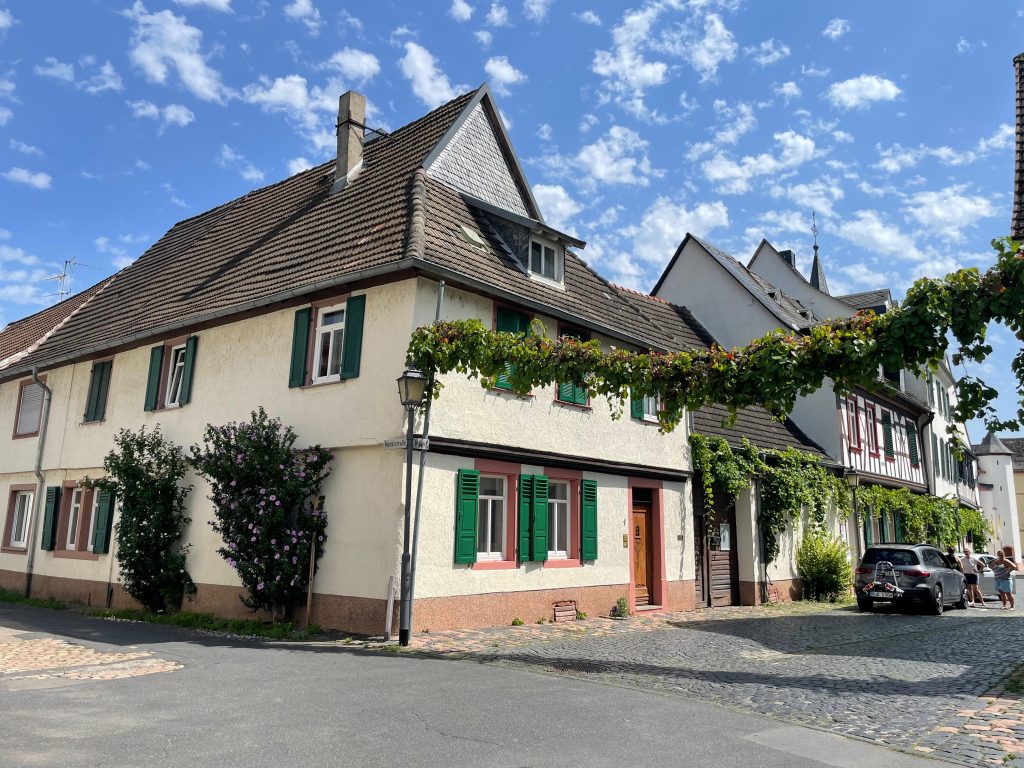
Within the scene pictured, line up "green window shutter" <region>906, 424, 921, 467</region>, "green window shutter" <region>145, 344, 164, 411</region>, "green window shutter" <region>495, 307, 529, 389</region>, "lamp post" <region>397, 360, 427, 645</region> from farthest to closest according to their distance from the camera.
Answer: "green window shutter" <region>906, 424, 921, 467</region>, "green window shutter" <region>145, 344, 164, 411</region>, "green window shutter" <region>495, 307, 529, 389</region>, "lamp post" <region>397, 360, 427, 645</region>

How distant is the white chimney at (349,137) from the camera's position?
53.9 ft

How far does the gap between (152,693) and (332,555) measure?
4.76 metres

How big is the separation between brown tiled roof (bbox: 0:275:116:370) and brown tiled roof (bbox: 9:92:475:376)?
1.17 meters

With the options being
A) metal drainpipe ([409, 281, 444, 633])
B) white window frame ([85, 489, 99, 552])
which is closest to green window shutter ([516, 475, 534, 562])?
metal drainpipe ([409, 281, 444, 633])

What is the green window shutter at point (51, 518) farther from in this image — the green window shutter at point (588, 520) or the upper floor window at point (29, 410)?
the green window shutter at point (588, 520)

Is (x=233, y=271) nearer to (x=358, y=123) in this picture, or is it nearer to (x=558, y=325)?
(x=358, y=123)

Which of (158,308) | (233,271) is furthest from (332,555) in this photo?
(158,308)

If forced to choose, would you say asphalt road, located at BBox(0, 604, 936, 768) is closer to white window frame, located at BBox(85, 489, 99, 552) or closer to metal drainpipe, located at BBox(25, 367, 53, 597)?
white window frame, located at BBox(85, 489, 99, 552)

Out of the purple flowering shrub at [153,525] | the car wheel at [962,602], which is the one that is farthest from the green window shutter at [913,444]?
the purple flowering shrub at [153,525]

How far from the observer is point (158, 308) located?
1680cm

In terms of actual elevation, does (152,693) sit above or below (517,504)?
below

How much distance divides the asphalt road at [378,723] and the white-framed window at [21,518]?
40.9ft

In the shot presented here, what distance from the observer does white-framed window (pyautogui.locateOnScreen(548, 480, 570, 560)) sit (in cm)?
1417

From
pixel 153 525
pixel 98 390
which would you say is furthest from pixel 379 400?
pixel 98 390
